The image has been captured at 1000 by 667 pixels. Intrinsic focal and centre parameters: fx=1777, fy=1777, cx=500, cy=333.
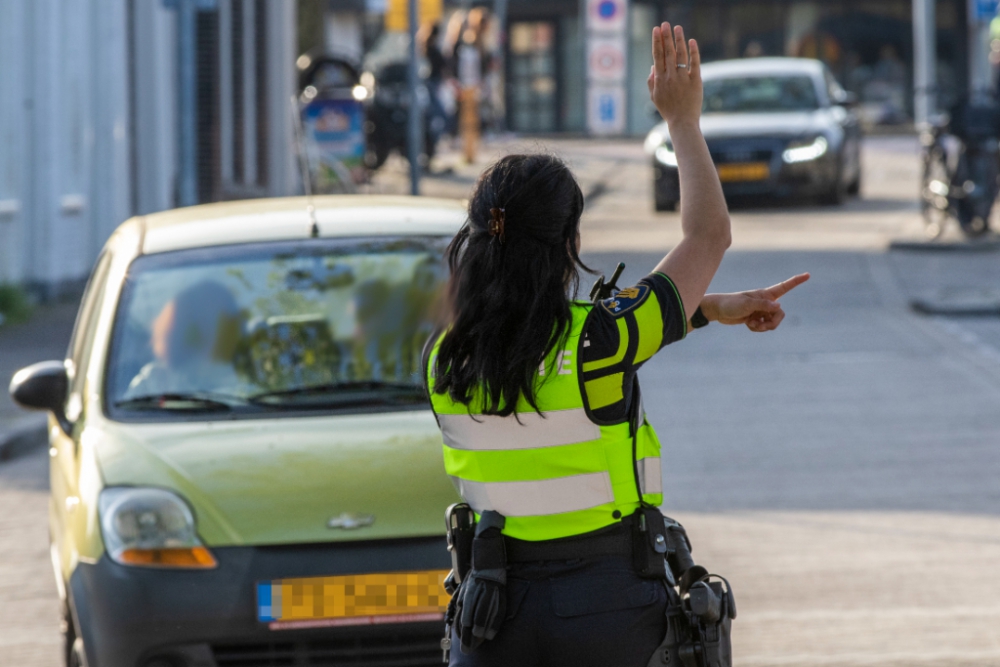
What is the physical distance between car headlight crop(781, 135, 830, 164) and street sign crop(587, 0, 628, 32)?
14.6 m

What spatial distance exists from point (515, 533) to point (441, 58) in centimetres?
2408

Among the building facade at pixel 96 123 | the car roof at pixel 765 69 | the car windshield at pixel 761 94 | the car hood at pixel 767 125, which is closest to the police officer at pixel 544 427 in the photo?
the building facade at pixel 96 123

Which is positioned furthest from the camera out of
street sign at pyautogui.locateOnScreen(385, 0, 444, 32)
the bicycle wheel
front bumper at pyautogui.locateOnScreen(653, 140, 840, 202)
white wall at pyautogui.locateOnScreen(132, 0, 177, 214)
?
street sign at pyautogui.locateOnScreen(385, 0, 444, 32)

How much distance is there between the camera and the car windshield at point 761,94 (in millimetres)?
22875

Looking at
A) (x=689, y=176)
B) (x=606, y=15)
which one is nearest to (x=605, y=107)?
(x=606, y=15)

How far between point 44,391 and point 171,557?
1.10 m

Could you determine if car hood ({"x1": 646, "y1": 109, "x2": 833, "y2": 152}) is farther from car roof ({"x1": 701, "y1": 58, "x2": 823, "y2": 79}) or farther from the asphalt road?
the asphalt road

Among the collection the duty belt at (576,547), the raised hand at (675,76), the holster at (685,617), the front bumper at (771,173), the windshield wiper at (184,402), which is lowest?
the front bumper at (771,173)

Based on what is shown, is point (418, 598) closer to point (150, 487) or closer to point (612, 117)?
point (150, 487)

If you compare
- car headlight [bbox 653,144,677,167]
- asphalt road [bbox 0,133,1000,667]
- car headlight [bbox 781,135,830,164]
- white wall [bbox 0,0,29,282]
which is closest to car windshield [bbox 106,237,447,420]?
asphalt road [bbox 0,133,1000,667]

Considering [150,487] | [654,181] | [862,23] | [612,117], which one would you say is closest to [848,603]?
[150,487]

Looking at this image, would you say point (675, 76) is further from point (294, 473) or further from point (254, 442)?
point (254, 442)

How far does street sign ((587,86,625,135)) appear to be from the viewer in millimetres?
36922

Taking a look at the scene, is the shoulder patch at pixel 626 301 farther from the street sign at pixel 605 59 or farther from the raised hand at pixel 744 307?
the street sign at pixel 605 59
